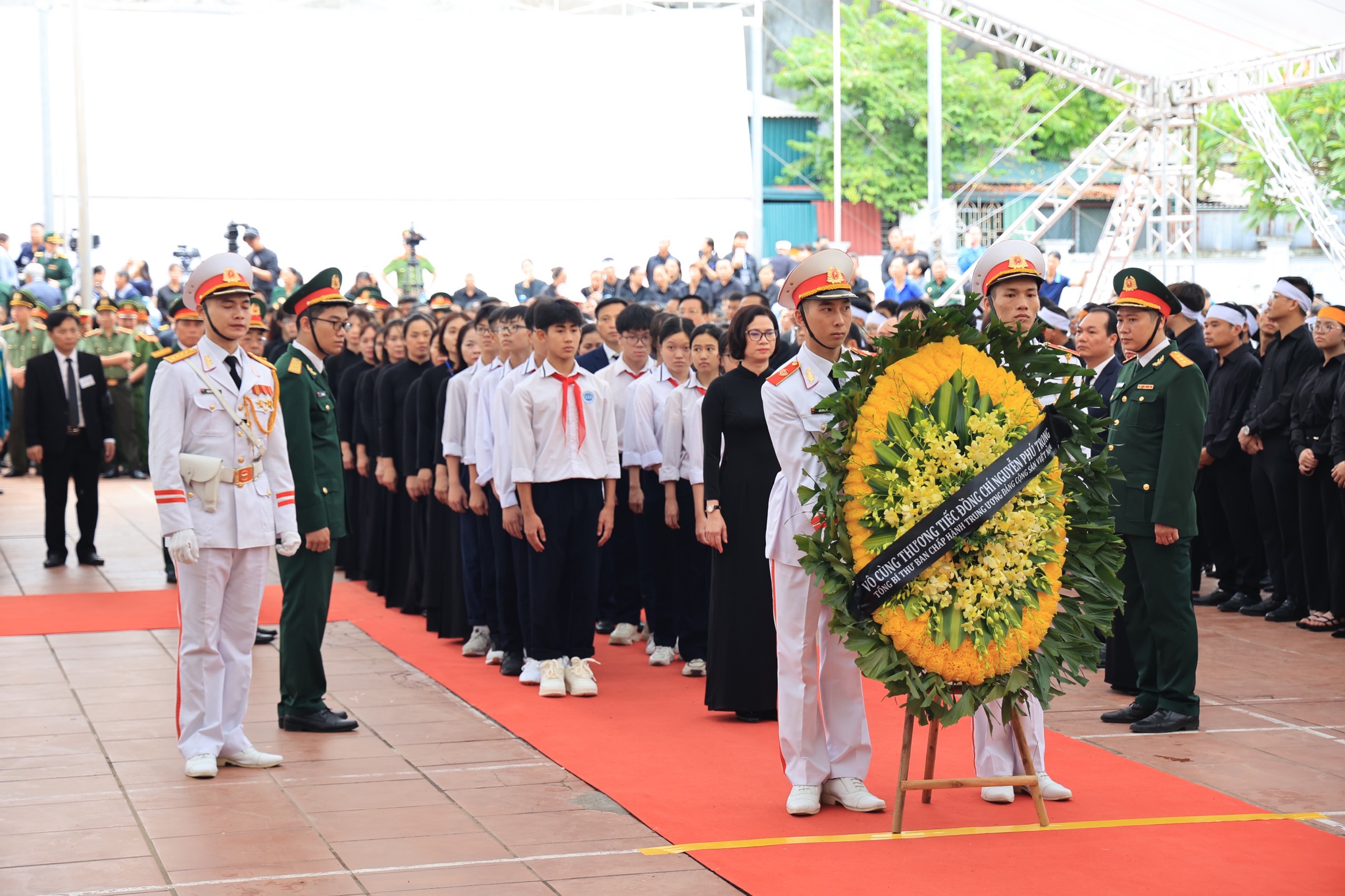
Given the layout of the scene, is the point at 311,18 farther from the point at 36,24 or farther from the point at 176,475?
the point at 176,475

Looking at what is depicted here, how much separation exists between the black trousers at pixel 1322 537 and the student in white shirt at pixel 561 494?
4.56 m

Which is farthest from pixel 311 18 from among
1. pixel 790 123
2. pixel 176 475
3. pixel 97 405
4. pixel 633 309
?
pixel 176 475

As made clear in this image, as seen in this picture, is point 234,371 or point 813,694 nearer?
point 813,694

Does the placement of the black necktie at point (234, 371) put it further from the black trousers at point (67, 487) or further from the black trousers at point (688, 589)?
the black trousers at point (67, 487)

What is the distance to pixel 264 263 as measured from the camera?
19.2 metres

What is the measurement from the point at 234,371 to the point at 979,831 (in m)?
3.45

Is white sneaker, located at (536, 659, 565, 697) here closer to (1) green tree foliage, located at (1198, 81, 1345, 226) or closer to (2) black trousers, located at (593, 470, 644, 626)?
(2) black trousers, located at (593, 470, 644, 626)

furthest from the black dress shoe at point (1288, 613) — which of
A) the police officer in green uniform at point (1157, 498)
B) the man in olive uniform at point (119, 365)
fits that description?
A: the man in olive uniform at point (119, 365)

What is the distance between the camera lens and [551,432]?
285 inches

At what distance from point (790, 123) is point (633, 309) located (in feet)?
94.6

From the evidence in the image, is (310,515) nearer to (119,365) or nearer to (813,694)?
(813,694)

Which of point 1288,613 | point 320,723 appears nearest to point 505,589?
point 320,723

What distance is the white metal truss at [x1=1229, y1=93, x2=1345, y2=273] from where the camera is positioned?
1705 cm

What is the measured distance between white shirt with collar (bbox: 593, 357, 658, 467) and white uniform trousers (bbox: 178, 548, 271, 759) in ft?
9.90
